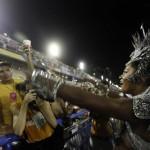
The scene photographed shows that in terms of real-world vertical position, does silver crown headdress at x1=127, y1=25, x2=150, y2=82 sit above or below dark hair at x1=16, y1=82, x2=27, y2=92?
above

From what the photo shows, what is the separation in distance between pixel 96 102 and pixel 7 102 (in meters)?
2.88

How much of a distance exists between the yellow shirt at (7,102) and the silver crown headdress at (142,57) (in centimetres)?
220

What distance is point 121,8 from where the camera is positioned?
1044 inches

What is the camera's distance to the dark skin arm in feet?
4.53

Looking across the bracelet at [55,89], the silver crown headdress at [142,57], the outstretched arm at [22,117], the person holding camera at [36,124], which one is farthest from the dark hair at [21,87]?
the bracelet at [55,89]

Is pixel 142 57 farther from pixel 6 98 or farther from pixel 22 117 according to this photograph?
pixel 6 98

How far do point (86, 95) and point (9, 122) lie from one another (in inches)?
101

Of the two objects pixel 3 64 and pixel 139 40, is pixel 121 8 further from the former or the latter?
pixel 139 40

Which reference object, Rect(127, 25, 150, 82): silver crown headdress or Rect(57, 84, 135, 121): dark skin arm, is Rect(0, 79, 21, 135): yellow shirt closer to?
Rect(127, 25, 150, 82): silver crown headdress

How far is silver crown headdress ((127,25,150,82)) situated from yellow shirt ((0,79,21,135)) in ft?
7.23

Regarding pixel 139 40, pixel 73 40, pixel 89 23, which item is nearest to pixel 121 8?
pixel 89 23

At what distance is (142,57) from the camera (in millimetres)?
1997

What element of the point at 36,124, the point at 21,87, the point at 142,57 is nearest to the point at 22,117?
the point at 36,124

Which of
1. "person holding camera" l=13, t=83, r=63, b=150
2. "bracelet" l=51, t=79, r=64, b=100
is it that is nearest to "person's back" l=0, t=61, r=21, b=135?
"person holding camera" l=13, t=83, r=63, b=150
